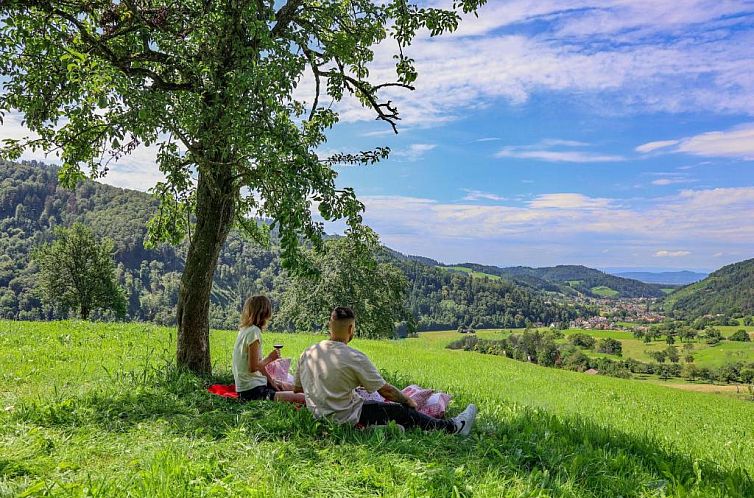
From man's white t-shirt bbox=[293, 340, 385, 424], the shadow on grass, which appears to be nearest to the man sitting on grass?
man's white t-shirt bbox=[293, 340, 385, 424]

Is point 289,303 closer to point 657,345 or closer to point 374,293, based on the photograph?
point 374,293

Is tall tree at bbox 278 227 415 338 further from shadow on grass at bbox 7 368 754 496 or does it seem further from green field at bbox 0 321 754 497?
shadow on grass at bbox 7 368 754 496

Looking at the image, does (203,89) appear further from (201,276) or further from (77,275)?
(77,275)

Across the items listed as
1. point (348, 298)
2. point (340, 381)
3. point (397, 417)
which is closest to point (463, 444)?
point (397, 417)

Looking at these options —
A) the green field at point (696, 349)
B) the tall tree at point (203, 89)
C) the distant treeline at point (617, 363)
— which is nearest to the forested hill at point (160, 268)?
the green field at point (696, 349)

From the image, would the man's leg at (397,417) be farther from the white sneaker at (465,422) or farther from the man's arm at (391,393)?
the man's arm at (391,393)

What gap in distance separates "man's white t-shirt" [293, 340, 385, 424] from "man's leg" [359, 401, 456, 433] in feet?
0.53

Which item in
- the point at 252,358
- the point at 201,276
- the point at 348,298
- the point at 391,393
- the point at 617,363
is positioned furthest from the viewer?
the point at 617,363

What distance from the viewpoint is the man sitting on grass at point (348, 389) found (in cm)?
624

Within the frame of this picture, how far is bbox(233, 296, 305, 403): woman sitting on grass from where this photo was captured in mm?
7723

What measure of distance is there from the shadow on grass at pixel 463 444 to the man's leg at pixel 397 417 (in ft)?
0.92

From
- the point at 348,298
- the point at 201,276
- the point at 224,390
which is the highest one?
the point at 201,276

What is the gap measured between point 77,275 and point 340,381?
135 ft

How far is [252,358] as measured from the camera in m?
7.72
